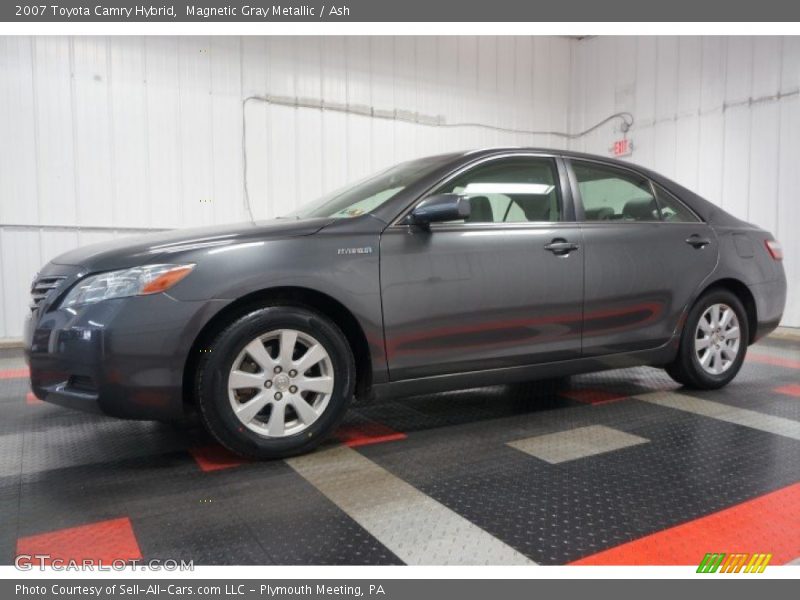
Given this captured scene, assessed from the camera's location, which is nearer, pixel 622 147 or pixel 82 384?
pixel 82 384

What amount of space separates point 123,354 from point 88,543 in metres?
0.66

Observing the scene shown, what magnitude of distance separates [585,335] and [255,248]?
172 cm

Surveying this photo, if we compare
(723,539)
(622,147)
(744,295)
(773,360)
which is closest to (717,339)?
(744,295)

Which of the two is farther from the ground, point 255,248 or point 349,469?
point 255,248

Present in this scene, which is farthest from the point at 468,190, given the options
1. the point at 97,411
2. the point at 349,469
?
the point at 97,411

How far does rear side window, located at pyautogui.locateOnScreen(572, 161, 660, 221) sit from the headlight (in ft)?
6.71

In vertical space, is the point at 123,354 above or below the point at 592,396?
above

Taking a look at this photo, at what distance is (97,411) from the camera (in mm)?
2195

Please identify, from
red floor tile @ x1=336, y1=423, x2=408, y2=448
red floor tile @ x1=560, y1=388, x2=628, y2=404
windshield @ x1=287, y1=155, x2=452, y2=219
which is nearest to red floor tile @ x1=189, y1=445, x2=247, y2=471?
red floor tile @ x1=336, y1=423, x2=408, y2=448

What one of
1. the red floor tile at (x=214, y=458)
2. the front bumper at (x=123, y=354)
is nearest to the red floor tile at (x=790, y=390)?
the red floor tile at (x=214, y=458)

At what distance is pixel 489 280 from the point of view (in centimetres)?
274

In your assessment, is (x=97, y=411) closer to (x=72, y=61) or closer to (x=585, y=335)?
(x=585, y=335)

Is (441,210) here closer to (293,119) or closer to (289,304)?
(289,304)

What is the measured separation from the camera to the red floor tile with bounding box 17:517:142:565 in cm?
168
